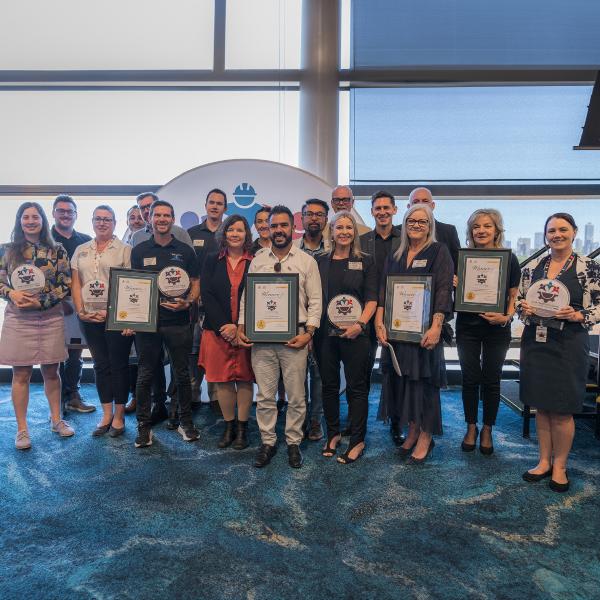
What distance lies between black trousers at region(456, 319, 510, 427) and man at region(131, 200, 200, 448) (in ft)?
6.11

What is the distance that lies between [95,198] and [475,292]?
162 inches

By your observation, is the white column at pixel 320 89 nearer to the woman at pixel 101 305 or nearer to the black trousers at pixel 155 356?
the woman at pixel 101 305

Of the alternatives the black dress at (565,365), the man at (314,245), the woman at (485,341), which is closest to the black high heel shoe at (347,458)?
the man at (314,245)

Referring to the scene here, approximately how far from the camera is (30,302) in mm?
2912

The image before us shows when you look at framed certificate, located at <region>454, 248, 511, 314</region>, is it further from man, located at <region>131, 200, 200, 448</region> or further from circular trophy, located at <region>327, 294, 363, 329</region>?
man, located at <region>131, 200, 200, 448</region>

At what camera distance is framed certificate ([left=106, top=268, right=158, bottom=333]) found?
290 centimetres

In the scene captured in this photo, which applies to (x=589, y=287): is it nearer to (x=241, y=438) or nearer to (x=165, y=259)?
(x=241, y=438)

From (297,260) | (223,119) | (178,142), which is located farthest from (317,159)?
(297,260)

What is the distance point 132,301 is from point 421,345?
188cm

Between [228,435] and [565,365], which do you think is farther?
[228,435]

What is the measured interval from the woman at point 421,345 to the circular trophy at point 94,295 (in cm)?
188

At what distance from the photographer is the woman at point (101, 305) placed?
10.1 ft

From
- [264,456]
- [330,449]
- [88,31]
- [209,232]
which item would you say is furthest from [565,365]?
[88,31]

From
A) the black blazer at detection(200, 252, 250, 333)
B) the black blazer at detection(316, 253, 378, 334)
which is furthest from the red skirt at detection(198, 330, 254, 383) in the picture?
the black blazer at detection(316, 253, 378, 334)
